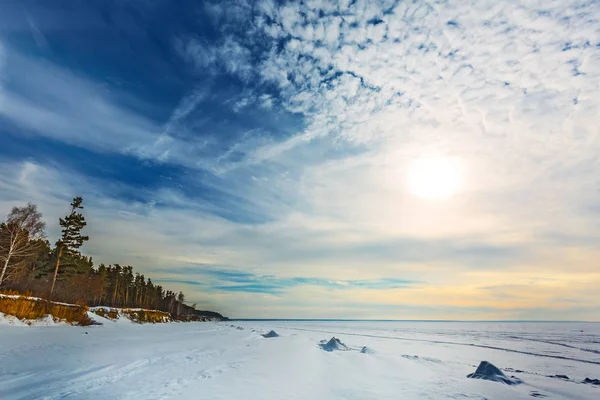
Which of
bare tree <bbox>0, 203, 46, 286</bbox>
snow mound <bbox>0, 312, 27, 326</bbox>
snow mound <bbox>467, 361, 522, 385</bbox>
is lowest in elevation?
snow mound <bbox>467, 361, 522, 385</bbox>

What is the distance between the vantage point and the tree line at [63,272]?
3216 cm

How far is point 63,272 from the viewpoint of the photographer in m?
43.3

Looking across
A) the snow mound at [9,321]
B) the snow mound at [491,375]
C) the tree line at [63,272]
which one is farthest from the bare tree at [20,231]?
the snow mound at [491,375]

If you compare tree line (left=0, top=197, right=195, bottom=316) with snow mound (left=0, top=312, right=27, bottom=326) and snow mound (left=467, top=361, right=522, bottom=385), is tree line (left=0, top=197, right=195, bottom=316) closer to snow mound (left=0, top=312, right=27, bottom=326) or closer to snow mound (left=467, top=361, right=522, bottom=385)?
snow mound (left=0, top=312, right=27, bottom=326)

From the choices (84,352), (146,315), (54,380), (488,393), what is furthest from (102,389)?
(146,315)

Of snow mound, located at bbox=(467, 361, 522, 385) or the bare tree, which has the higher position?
the bare tree

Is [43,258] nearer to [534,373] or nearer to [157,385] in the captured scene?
[157,385]

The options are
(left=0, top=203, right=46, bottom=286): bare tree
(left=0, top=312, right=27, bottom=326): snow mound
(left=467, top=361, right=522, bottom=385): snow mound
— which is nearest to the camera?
(left=467, top=361, right=522, bottom=385): snow mound

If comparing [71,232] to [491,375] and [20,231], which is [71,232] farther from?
[491,375]

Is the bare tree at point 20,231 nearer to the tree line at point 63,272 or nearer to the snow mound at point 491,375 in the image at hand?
the tree line at point 63,272

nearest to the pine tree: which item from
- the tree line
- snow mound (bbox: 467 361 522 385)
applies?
the tree line

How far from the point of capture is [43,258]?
2549 inches

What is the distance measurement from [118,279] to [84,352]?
288ft

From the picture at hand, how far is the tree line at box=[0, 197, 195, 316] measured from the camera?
32156 millimetres
